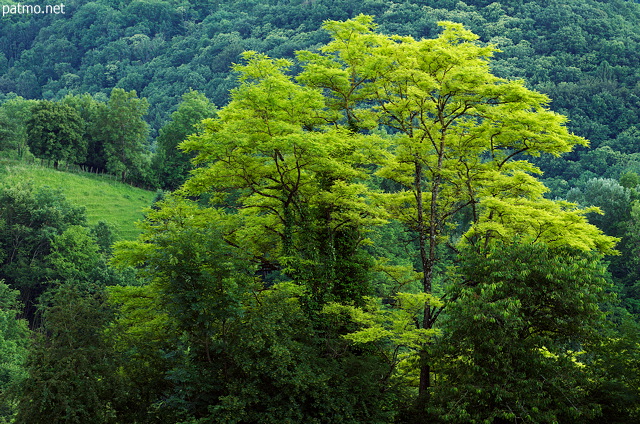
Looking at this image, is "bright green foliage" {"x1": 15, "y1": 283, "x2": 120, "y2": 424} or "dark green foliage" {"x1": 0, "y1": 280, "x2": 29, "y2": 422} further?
"dark green foliage" {"x1": 0, "y1": 280, "x2": 29, "y2": 422}

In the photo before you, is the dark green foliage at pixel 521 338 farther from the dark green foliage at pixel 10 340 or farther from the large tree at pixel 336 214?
the dark green foliage at pixel 10 340

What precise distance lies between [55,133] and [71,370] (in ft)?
207

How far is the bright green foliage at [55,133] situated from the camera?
75.8 metres

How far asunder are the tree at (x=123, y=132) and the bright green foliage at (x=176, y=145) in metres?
2.84

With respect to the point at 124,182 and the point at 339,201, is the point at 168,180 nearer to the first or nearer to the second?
the point at 124,182

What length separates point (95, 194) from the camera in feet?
253

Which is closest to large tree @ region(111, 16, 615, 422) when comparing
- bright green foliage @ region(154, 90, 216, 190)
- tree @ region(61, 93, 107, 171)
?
bright green foliage @ region(154, 90, 216, 190)

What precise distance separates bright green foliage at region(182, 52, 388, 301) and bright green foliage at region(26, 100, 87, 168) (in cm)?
5410

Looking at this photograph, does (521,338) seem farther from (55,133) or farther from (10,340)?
(55,133)

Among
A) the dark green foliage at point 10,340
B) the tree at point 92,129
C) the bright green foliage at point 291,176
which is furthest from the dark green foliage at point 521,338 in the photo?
the tree at point 92,129

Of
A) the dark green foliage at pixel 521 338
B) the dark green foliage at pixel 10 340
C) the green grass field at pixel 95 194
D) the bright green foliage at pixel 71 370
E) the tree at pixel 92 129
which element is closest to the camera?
the dark green foliage at pixel 521 338

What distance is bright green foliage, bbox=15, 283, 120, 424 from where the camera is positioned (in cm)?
2064

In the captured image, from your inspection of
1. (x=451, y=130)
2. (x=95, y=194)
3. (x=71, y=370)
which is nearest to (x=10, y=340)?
(x=95, y=194)

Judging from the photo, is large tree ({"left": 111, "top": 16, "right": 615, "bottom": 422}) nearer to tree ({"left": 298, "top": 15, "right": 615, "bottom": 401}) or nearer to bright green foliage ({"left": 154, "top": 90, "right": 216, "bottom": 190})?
tree ({"left": 298, "top": 15, "right": 615, "bottom": 401})
